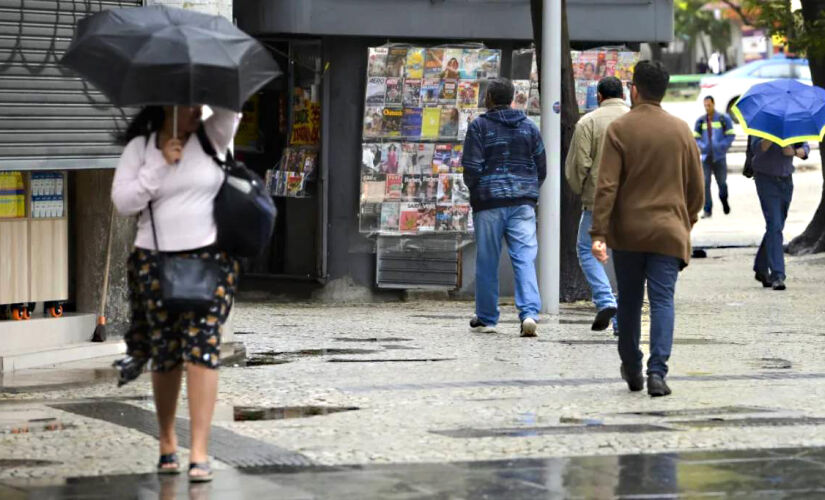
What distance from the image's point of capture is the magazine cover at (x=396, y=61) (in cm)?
1476

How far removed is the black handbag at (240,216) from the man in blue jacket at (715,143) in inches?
735

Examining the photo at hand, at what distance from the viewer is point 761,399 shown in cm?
→ 860

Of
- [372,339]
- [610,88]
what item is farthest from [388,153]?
[610,88]

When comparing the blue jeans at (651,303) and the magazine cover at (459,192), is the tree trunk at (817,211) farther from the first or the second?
the blue jeans at (651,303)

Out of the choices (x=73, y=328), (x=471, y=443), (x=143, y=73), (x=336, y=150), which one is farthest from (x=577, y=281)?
(x=143, y=73)

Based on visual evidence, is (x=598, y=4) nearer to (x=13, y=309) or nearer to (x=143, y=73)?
(x=13, y=309)

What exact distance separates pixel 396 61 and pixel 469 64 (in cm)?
65

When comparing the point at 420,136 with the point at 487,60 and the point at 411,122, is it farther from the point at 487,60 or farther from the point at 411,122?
the point at 487,60

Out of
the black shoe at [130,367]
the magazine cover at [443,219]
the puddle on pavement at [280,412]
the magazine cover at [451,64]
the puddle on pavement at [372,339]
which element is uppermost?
the magazine cover at [451,64]

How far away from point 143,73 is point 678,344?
5670 millimetres

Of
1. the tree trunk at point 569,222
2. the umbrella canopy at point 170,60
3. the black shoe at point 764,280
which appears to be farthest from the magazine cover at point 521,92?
Result: the umbrella canopy at point 170,60

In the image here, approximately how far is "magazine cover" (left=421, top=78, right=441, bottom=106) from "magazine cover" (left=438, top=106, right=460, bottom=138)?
4.9 inches

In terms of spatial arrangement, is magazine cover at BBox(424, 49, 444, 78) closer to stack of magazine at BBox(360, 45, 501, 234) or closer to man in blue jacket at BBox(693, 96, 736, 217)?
stack of magazine at BBox(360, 45, 501, 234)

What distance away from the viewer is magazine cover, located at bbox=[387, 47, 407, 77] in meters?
14.8
